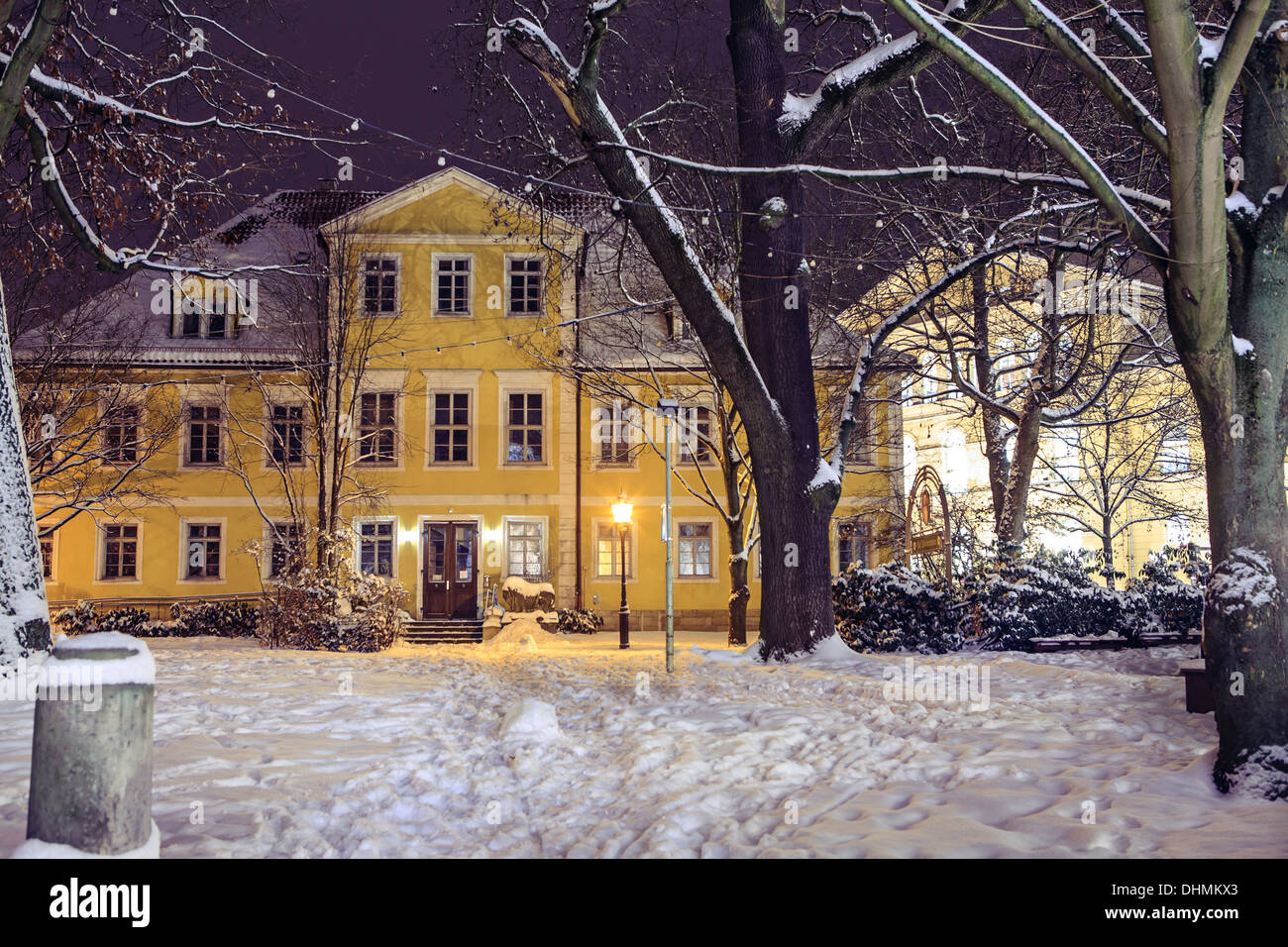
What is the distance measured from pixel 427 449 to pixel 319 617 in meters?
9.67

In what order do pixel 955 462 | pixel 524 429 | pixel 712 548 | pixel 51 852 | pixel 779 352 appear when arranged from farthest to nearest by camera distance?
pixel 955 462
pixel 712 548
pixel 524 429
pixel 779 352
pixel 51 852

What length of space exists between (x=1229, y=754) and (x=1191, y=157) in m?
3.60

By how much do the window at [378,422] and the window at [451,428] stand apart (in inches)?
45.6

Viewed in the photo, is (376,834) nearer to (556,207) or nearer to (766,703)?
(766,703)

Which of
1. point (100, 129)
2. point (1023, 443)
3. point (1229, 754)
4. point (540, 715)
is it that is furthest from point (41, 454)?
point (1229, 754)

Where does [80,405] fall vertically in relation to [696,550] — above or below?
above

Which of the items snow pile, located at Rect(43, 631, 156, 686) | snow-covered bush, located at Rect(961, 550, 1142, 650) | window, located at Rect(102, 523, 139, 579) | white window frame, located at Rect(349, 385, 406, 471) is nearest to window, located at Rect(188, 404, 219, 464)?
window, located at Rect(102, 523, 139, 579)

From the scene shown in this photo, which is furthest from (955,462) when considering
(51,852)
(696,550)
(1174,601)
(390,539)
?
(51,852)

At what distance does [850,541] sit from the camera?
2978 centimetres

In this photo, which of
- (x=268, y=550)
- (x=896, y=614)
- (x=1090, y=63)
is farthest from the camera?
(x=268, y=550)

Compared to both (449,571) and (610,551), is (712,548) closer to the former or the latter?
(610,551)

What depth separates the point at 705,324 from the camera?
12.4m

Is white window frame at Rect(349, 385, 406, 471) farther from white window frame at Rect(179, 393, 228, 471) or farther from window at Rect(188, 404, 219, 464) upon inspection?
window at Rect(188, 404, 219, 464)
